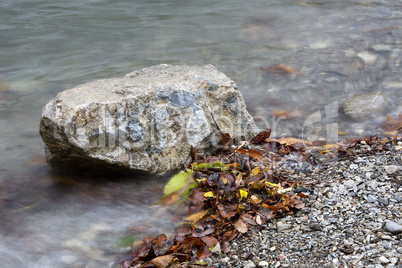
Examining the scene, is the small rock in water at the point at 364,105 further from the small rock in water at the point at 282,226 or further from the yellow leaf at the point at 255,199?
the small rock in water at the point at 282,226

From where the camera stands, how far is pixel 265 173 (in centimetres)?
334

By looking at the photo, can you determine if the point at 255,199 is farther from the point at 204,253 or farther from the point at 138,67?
the point at 138,67

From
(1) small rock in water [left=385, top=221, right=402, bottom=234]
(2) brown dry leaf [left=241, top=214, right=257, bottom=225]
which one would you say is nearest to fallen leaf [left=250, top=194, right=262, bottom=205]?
(2) brown dry leaf [left=241, top=214, right=257, bottom=225]

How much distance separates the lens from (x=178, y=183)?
354 cm

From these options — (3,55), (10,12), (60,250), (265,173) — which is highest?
(10,12)

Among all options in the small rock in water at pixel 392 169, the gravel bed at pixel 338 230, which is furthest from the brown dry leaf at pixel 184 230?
the small rock in water at pixel 392 169

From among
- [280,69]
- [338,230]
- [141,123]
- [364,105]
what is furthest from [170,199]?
[280,69]

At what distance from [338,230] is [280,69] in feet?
12.3

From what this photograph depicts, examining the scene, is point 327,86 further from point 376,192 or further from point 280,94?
point 376,192

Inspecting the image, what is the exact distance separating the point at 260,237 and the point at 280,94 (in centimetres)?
289

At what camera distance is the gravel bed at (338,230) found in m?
2.41

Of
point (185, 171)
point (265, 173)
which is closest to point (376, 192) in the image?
point (265, 173)

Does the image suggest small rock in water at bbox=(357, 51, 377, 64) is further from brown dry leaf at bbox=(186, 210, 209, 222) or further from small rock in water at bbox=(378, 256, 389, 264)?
small rock in water at bbox=(378, 256, 389, 264)

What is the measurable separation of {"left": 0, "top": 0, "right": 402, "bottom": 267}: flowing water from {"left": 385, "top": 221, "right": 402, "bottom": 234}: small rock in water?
1444 millimetres
